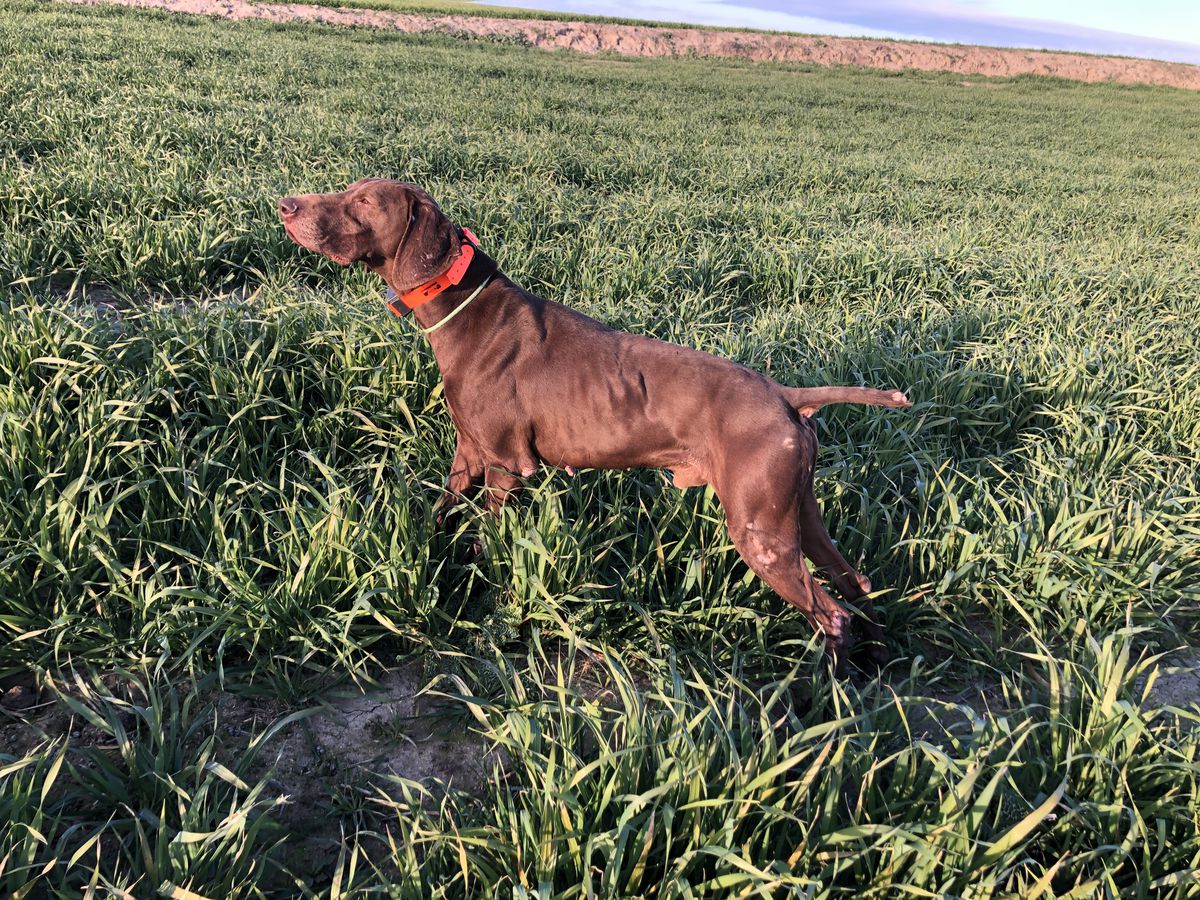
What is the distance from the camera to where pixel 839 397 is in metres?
2.19

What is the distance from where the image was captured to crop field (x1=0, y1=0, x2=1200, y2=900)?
1599 mm

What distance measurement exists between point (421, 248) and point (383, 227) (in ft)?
0.50

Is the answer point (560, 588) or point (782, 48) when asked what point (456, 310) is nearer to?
point (560, 588)

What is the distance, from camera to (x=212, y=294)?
14.4ft

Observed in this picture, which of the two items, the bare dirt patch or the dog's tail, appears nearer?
the dog's tail

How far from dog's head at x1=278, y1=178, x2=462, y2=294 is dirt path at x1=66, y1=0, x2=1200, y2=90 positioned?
91.2 feet

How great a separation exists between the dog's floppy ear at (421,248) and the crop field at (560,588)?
0.71 meters

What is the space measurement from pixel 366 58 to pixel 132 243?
1322 cm

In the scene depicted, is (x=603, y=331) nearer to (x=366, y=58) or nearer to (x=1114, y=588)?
(x=1114, y=588)

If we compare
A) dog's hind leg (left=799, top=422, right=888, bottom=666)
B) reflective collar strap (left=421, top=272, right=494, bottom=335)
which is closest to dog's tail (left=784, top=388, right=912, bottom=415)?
dog's hind leg (left=799, top=422, right=888, bottom=666)

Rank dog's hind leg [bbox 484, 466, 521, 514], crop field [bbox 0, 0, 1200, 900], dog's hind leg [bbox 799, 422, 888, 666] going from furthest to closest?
dog's hind leg [bbox 484, 466, 521, 514]
dog's hind leg [bbox 799, 422, 888, 666]
crop field [bbox 0, 0, 1200, 900]

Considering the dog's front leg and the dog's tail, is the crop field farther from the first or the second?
the dog's tail

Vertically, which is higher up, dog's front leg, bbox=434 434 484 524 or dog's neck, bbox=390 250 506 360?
dog's neck, bbox=390 250 506 360

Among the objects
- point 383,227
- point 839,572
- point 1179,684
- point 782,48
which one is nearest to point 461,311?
point 383,227
